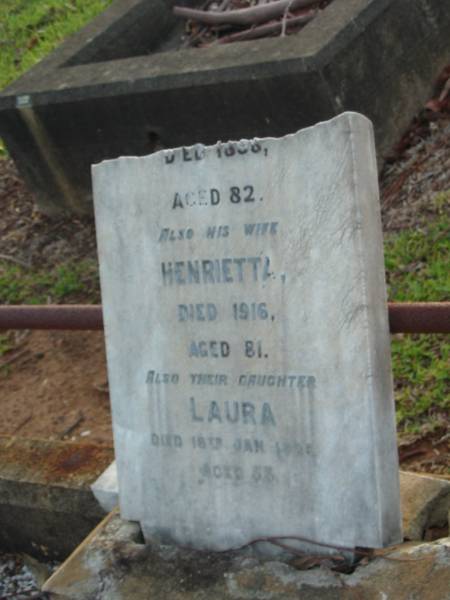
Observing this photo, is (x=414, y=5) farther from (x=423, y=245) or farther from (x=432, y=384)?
(x=432, y=384)

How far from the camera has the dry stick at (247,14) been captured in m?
5.95

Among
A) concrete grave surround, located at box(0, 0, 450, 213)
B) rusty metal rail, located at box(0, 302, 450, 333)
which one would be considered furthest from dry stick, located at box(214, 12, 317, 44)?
rusty metal rail, located at box(0, 302, 450, 333)

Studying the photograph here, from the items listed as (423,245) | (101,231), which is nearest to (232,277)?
(101,231)

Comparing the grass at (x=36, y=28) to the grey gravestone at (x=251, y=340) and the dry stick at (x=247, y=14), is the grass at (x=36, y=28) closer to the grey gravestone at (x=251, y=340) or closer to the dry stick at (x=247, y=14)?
the dry stick at (x=247, y=14)

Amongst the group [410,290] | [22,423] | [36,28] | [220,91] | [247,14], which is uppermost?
[36,28]

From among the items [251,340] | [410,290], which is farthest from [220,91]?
[251,340]

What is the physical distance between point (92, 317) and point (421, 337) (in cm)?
175

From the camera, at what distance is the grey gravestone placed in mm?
2105

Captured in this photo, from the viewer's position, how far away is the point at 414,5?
210 inches

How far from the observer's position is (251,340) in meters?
2.22

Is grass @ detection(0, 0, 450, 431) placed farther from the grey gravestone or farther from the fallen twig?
the grey gravestone

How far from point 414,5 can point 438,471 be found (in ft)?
9.39

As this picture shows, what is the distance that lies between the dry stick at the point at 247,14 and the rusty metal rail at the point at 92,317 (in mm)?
3616

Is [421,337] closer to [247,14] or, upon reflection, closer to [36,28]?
[247,14]
